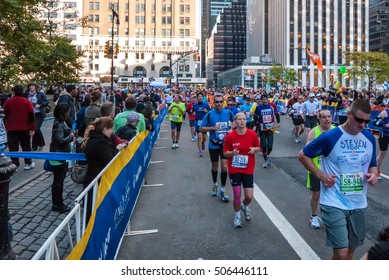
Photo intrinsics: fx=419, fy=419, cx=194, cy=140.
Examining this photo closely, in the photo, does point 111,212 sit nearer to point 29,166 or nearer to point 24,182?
point 24,182

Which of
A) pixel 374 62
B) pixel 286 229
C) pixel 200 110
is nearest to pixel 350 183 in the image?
pixel 286 229

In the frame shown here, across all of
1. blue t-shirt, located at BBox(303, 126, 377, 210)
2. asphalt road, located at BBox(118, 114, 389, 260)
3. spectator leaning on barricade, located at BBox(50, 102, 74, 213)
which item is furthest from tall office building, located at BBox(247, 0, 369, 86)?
blue t-shirt, located at BBox(303, 126, 377, 210)

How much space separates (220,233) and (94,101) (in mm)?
4677

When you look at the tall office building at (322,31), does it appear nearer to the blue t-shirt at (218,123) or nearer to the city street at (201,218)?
the city street at (201,218)

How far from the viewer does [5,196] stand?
4887mm

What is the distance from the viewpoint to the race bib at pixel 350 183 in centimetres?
421

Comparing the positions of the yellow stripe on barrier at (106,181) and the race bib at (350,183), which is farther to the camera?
the race bib at (350,183)

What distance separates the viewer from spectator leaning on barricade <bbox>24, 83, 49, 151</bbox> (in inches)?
511

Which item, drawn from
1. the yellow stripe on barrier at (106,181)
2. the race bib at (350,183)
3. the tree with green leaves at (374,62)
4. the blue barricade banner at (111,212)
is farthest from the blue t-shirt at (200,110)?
the tree with green leaves at (374,62)

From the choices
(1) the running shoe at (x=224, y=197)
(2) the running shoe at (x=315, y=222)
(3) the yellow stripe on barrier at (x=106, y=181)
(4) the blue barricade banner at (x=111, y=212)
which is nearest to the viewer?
(3) the yellow stripe on barrier at (x=106, y=181)

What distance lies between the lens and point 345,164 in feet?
13.9

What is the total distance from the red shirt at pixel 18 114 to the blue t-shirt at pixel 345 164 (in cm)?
780

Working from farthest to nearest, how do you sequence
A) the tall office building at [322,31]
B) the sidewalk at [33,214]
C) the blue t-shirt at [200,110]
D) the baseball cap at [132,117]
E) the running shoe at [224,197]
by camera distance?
the tall office building at [322,31], the blue t-shirt at [200,110], the baseball cap at [132,117], the running shoe at [224,197], the sidewalk at [33,214]
